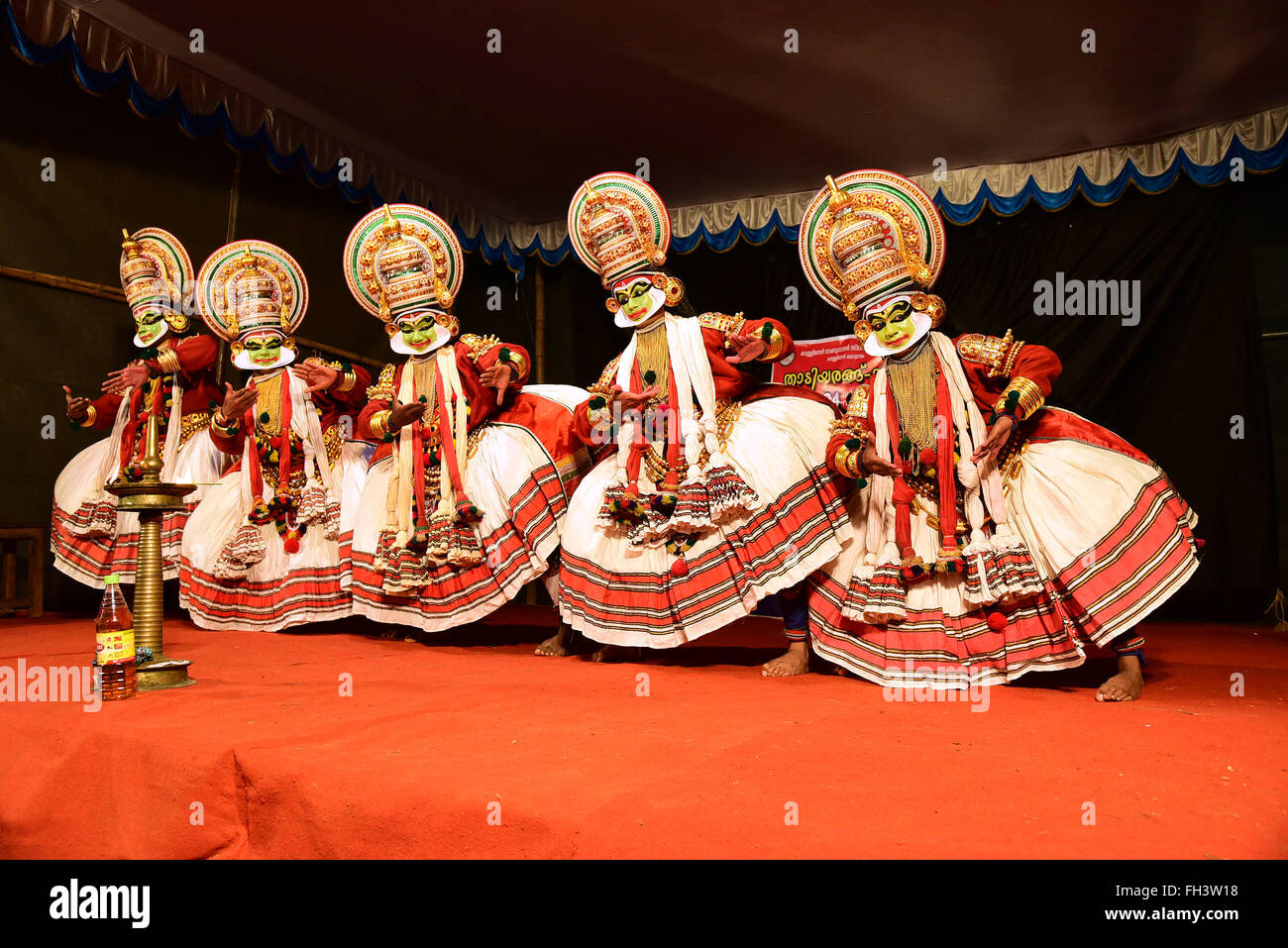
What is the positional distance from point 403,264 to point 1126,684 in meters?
3.32

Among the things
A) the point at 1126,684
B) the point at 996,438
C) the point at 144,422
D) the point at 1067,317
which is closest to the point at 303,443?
the point at 144,422

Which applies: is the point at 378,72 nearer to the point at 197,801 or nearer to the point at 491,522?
the point at 491,522

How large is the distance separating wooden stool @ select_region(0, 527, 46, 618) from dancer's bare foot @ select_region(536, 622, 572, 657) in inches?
128

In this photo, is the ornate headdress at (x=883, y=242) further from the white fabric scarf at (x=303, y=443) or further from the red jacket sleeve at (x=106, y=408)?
the red jacket sleeve at (x=106, y=408)

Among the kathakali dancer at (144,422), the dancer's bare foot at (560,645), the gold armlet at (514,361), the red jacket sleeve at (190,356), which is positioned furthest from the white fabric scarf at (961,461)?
the red jacket sleeve at (190,356)

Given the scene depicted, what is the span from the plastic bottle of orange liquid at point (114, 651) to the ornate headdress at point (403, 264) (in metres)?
1.82

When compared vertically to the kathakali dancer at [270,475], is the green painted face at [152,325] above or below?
above

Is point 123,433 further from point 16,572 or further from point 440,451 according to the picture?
point 440,451

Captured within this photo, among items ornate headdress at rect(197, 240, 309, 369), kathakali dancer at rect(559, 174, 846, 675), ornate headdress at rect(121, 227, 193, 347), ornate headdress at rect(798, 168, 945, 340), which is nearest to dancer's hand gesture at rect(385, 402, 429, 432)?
kathakali dancer at rect(559, 174, 846, 675)

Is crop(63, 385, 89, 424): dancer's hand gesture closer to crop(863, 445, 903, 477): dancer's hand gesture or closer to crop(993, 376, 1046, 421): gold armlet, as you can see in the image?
crop(863, 445, 903, 477): dancer's hand gesture

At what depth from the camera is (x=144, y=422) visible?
4.82 m

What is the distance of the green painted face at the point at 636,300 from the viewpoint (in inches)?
140

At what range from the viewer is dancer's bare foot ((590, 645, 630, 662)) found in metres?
3.55

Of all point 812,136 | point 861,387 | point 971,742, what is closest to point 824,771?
point 971,742
